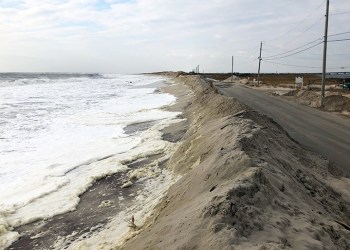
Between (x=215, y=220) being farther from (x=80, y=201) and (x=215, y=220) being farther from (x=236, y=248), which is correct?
(x=80, y=201)

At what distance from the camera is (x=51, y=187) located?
28.9 ft

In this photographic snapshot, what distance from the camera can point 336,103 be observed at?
2683 centimetres

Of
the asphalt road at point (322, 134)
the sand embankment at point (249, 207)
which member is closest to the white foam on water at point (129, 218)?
the sand embankment at point (249, 207)

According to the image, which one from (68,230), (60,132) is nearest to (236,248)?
(68,230)

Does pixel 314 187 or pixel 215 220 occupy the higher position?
pixel 215 220

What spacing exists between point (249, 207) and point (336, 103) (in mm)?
24897

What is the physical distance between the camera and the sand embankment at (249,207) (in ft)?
14.0

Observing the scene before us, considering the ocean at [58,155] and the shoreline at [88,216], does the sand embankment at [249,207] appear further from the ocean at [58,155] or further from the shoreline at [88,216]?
the ocean at [58,155]

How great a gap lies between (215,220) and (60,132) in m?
13.2

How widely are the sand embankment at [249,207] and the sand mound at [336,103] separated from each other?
63.5ft

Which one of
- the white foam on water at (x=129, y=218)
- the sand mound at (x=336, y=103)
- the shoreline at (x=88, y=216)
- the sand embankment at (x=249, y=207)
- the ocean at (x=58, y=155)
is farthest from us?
the sand mound at (x=336, y=103)

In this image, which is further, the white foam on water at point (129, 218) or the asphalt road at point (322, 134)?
the asphalt road at point (322, 134)

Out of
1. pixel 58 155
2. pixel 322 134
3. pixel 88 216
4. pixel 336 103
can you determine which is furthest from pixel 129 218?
pixel 336 103

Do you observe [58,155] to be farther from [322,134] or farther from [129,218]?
[322,134]
